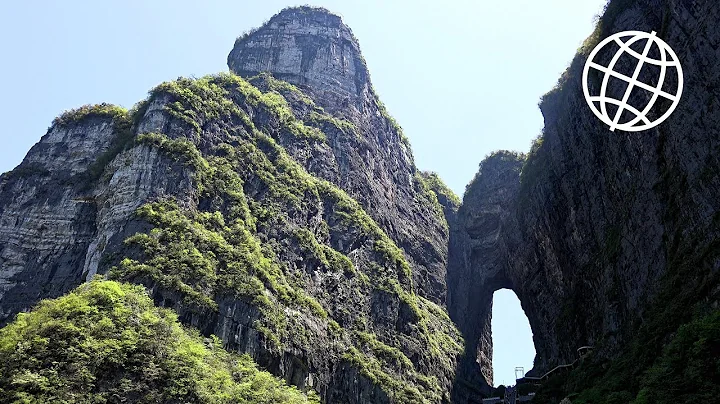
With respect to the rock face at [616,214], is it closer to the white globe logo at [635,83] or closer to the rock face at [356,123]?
the white globe logo at [635,83]

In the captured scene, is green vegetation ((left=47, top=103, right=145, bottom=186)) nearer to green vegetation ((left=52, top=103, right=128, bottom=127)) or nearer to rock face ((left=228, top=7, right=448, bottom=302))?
green vegetation ((left=52, top=103, right=128, bottom=127))

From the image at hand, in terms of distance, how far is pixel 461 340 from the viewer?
56.9 metres

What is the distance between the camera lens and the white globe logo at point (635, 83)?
29533 mm

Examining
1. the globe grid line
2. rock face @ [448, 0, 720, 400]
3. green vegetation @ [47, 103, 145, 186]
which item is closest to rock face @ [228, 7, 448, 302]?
rock face @ [448, 0, 720, 400]

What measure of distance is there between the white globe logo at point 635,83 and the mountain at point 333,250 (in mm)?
764

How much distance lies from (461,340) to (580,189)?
2191cm

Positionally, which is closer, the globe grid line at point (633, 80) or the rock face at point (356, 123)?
the globe grid line at point (633, 80)

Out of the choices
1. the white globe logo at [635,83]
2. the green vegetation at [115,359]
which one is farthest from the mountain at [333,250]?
the white globe logo at [635,83]

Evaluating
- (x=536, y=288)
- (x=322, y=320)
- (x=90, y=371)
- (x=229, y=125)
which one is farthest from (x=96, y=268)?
(x=536, y=288)

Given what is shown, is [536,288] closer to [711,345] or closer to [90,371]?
[711,345]

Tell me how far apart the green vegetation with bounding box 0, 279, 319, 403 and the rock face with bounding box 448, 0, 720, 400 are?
19.8 m

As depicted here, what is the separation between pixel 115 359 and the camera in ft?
91.0

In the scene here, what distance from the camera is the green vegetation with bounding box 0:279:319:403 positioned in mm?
26164

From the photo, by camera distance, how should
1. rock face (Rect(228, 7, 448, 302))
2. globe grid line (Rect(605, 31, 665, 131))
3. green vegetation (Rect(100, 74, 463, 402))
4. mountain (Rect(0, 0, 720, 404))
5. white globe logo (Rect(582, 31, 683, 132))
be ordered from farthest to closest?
rock face (Rect(228, 7, 448, 302))
green vegetation (Rect(100, 74, 463, 402))
globe grid line (Rect(605, 31, 665, 131))
white globe logo (Rect(582, 31, 683, 132))
mountain (Rect(0, 0, 720, 404))
